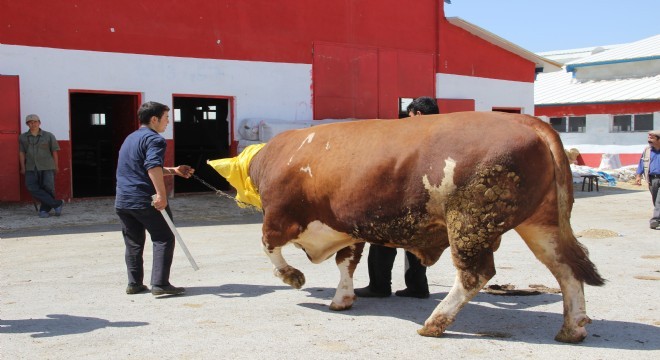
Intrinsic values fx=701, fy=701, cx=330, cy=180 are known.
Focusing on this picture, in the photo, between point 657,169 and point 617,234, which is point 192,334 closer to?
point 617,234

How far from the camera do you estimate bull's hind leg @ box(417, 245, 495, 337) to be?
15.4 ft

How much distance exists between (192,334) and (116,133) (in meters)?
11.7

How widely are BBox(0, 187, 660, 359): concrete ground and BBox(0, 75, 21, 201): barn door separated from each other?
290 cm

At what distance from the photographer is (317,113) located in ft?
51.9

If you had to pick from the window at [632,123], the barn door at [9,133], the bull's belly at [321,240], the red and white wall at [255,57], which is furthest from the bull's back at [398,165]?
the window at [632,123]

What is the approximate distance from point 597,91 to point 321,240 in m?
24.2

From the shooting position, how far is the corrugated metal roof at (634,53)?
2719cm

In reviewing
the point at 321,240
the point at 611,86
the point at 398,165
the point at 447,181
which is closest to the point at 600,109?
the point at 611,86

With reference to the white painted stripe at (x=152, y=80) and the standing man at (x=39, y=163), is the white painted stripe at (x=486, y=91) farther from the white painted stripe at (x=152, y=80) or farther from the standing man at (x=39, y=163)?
the standing man at (x=39, y=163)

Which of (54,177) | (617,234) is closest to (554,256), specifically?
(617,234)

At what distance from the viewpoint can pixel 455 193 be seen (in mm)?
4605

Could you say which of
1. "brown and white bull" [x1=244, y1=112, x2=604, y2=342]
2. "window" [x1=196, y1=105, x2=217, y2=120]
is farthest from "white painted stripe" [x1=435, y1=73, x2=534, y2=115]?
"brown and white bull" [x1=244, y1=112, x2=604, y2=342]

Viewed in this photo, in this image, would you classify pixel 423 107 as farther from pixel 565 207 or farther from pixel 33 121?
pixel 33 121

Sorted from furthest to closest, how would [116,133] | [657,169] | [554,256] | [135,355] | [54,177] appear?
[116,133]
[54,177]
[657,169]
[554,256]
[135,355]
